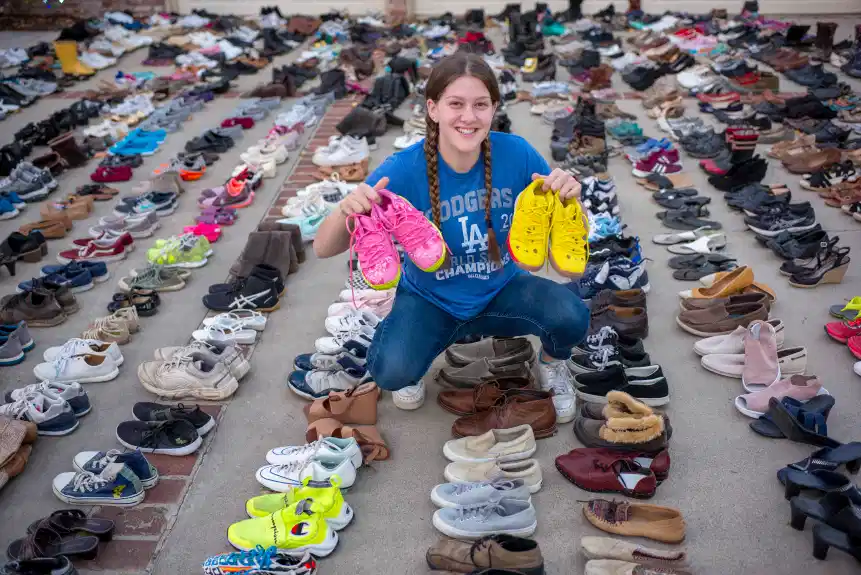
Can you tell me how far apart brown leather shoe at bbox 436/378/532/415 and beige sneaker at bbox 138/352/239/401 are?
0.98 m

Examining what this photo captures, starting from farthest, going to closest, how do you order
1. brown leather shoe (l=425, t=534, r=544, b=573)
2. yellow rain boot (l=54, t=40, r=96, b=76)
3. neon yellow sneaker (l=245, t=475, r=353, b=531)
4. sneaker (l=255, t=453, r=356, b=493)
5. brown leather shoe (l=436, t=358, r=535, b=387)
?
yellow rain boot (l=54, t=40, r=96, b=76) < brown leather shoe (l=436, t=358, r=535, b=387) < sneaker (l=255, t=453, r=356, b=493) < neon yellow sneaker (l=245, t=475, r=353, b=531) < brown leather shoe (l=425, t=534, r=544, b=573)

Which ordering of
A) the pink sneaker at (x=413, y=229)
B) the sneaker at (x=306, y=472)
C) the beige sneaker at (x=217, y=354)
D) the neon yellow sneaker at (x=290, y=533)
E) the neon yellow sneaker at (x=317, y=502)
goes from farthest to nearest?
the beige sneaker at (x=217, y=354) < the pink sneaker at (x=413, y=229) < the sneaker at (x=306, y=472) < the neon yellow sneaker at (x=317, y=502) < the neon yellow sneaker at (x=290, y=533)

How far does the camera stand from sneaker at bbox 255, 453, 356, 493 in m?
2.99

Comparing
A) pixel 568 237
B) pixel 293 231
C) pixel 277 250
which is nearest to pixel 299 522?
pixel 568 237

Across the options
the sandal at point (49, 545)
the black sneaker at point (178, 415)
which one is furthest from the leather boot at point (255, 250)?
the sandal at point (49, 545)

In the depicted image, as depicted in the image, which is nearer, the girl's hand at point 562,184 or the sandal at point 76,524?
the sandal at point 76,524

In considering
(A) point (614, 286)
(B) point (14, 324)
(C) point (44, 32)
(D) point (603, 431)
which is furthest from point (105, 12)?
(D) point (603, 431)

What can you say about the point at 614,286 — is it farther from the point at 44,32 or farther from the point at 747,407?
the point at 44,32

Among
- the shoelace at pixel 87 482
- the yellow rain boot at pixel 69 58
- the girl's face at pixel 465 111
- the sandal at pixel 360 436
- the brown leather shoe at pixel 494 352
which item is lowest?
the yellow rain boot at pixel 69 58

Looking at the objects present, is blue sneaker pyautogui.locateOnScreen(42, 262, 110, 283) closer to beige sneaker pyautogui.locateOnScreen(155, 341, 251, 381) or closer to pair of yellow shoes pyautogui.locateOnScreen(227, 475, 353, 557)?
beige sneaker pyautogui.locateOnScreen(155, 341, 251, 381)

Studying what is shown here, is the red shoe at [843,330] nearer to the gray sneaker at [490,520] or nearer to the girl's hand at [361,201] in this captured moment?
the gray sneaker at [490,520]

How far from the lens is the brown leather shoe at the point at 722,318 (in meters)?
3.93

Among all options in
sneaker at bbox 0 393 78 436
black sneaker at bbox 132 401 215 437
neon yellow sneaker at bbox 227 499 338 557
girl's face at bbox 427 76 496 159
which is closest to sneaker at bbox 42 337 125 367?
sneaker at bbox 0 393 78 436

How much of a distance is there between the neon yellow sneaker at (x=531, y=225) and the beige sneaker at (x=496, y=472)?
0.76 meters
